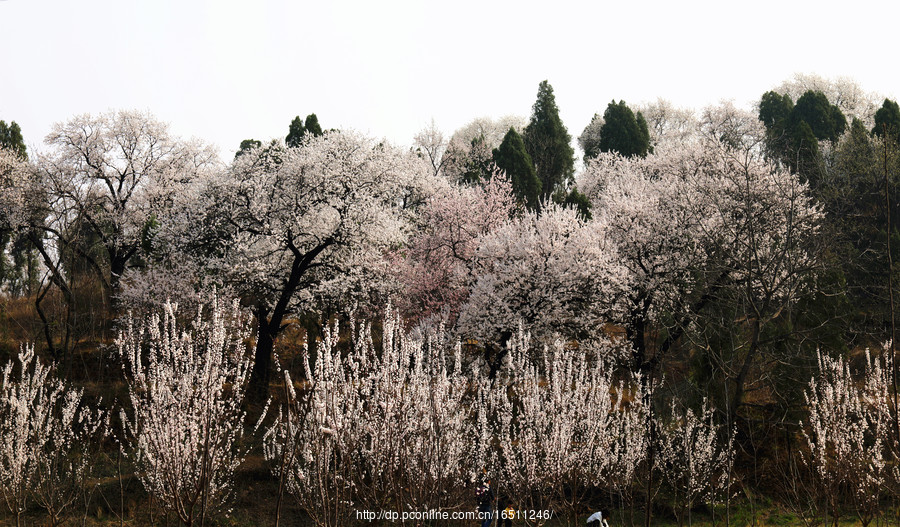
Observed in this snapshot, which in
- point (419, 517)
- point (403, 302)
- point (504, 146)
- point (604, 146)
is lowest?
point (419, 517)

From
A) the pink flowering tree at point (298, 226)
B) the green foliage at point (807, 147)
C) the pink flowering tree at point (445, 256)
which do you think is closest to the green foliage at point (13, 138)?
the pink flowering tree at point (298, 226)

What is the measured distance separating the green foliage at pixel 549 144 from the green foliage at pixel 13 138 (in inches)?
1296

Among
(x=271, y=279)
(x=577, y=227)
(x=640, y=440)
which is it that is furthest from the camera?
(x=271, y=279)

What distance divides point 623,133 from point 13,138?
4127 cm

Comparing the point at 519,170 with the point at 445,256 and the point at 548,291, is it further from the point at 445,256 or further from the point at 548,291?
the point at 548,291

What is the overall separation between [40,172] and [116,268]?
6658mm

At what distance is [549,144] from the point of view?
47.3 metres

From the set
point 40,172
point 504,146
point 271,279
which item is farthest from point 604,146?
point 40,172

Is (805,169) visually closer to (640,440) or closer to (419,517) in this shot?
(640,440)

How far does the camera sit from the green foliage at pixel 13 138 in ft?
125

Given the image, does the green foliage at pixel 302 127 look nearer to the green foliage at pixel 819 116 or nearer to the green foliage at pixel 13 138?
the green foliage at pixel 13 138

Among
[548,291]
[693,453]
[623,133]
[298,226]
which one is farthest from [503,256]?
[623,133]

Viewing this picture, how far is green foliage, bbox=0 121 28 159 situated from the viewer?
38.0 m

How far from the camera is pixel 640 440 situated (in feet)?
43.1
